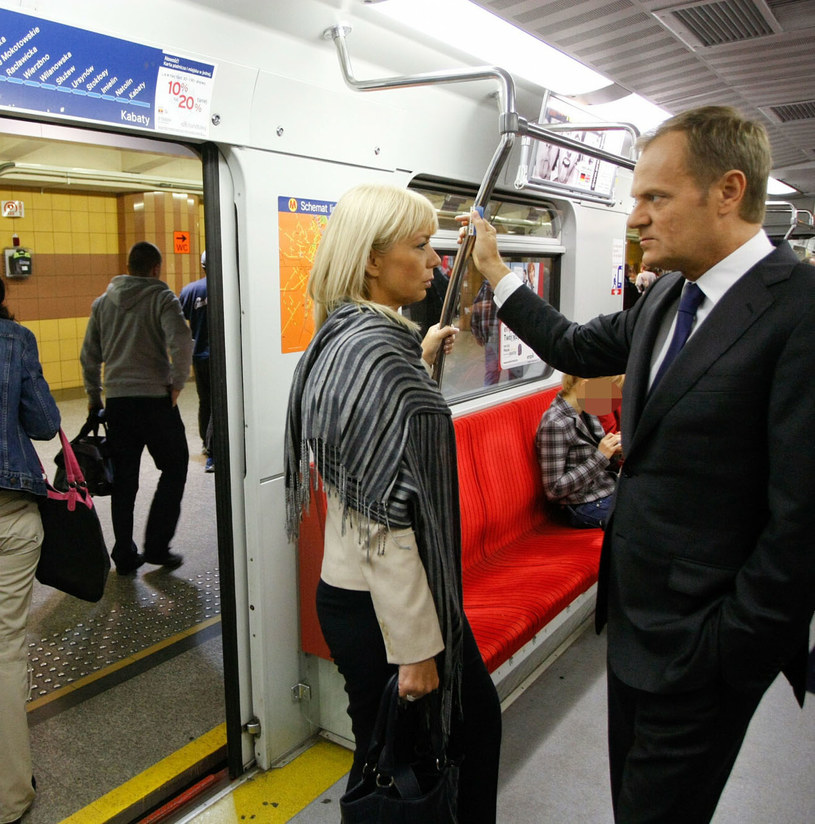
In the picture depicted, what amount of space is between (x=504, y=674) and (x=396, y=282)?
1766 millimetres

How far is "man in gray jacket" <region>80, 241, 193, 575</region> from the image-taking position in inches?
173

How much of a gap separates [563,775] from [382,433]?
1907 mm

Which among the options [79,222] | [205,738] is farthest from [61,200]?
[205,738]

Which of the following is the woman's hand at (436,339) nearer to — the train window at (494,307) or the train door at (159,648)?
the train door at (159,648)

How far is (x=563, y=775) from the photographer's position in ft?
9.17

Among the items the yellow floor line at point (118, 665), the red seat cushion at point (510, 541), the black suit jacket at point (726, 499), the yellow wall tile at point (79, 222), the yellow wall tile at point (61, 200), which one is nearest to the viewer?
the black suit jacket at point (726, 499)

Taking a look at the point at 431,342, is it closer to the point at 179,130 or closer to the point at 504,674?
the point at 179,130

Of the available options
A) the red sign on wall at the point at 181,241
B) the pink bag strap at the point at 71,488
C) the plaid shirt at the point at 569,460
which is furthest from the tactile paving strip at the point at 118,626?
the red sign on wall at the point at 181,241

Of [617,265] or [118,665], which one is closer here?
[118,665]

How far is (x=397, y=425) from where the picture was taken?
1.59m

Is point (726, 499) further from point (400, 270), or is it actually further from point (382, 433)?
point (400, 270)

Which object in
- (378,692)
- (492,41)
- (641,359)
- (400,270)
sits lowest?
(378,692)

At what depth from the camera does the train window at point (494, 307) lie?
14.1ft

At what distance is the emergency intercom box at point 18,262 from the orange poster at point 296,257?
8659mm
